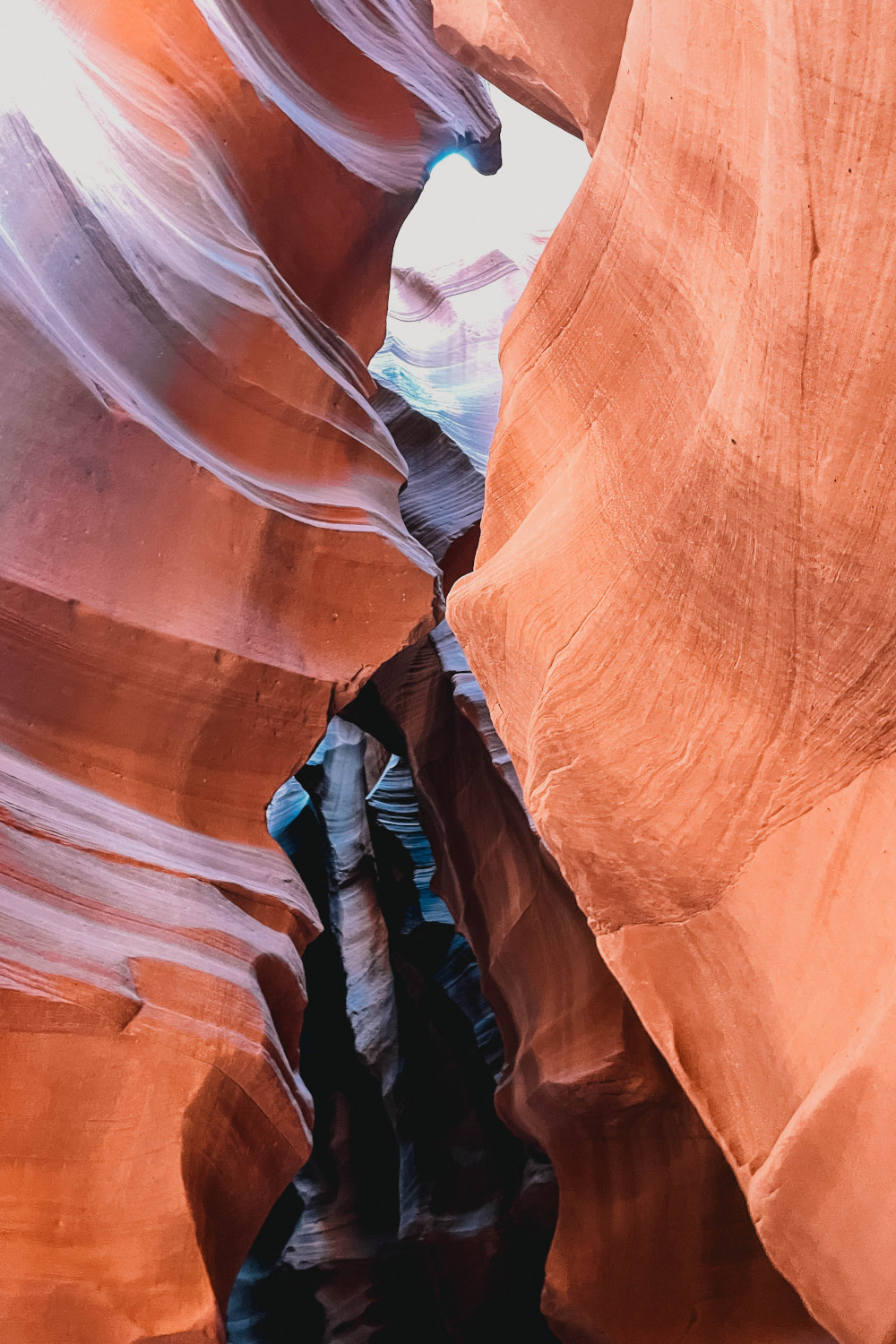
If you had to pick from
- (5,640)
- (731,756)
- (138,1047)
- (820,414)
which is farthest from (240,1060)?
(820,414)

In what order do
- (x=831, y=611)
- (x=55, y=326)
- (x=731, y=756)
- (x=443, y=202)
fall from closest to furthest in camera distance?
(x=831, y=611)
(x=731, y=756)
(x=55, y=326)
(x=443, y=202)

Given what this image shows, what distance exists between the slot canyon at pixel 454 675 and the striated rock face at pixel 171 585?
0.04ft

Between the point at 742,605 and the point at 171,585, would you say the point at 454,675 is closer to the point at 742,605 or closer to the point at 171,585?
the point at 171,585

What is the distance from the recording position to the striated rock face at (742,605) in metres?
1.11

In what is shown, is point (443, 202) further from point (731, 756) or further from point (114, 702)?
point (731, 756)

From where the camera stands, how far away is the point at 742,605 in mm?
1313

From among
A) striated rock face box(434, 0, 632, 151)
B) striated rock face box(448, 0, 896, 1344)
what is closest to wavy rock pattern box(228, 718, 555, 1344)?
striated rock face box(448, 0, 896, 1344)

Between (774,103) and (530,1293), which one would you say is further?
(530,1293)

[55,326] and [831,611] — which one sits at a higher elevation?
[55,326]

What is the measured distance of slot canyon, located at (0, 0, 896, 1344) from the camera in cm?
127

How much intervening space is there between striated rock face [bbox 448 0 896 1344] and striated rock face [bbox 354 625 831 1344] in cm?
211

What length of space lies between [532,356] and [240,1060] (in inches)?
60.6

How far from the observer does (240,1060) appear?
92.4 inches

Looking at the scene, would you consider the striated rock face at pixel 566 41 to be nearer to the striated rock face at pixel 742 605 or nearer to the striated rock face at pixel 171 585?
the striated rock face at pixel 742 605
